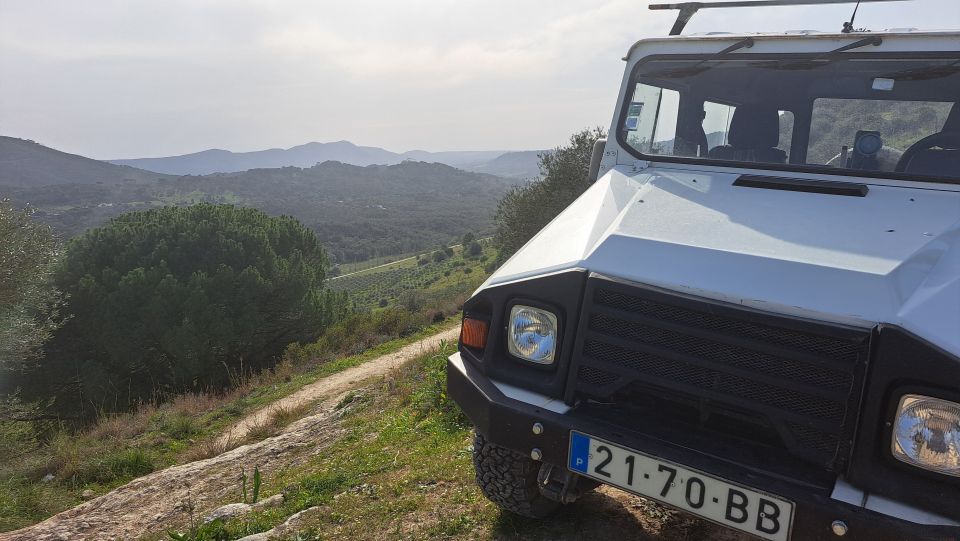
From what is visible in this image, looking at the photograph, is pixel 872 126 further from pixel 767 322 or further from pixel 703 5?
pixel 767 322

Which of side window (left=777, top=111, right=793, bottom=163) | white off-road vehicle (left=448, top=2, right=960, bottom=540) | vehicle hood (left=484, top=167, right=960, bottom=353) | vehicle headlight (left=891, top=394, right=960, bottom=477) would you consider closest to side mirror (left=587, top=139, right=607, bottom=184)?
white off-road vehicle (left=448, top=2, right=960, bottom=540)

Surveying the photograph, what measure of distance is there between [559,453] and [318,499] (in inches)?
100

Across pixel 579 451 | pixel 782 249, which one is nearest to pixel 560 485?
pixel 579 451

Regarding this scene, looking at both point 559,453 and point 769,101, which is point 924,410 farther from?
point 769,101

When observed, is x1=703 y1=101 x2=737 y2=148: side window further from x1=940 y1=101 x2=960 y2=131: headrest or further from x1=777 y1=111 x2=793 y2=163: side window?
x1=940 y1=101 x2=960 y2=131: headrest

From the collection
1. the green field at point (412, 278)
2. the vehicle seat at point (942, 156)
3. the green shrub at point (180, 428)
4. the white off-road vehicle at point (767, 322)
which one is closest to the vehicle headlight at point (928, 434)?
the white off-road vehicle at point (767, 322)

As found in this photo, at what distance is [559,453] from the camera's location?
94.6 inches

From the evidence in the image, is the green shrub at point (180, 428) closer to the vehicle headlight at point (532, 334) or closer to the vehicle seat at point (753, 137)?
the vehicle headlight at point (532, 334)

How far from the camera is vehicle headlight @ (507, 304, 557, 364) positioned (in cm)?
255

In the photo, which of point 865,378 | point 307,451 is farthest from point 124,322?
point 865,378

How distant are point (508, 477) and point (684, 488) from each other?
1061mm

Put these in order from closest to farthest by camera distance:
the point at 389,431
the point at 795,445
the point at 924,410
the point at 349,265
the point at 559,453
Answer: the point at 924,410, the point at 795,445, the point at 559,453, the point at 389,431, the point at 349,265

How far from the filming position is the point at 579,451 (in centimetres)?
235

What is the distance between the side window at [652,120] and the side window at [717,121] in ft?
0.64
